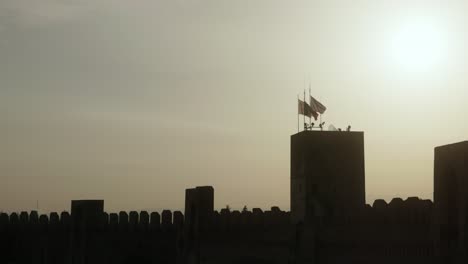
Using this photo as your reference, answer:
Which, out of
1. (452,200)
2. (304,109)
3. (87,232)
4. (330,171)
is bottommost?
(87,232)

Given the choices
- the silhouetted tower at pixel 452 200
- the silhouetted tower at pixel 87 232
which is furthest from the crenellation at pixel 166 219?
the silhouetted tower at pixel 452 200

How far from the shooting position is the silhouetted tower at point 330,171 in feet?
68.8

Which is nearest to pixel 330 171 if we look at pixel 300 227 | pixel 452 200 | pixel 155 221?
pixel 300 227

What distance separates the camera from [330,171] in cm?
2127

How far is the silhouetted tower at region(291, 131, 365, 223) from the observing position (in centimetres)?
2097

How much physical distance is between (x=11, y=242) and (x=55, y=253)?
3557 mm

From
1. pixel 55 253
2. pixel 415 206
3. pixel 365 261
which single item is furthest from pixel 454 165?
pixel 55 253

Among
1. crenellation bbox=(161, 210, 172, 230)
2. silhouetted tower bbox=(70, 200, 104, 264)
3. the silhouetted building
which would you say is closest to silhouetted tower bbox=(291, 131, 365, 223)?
the silhouetted building

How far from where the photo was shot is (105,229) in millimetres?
26438

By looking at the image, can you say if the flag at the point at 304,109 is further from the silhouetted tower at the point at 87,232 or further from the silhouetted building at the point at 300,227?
the silhouetted tower at the point at 87,232

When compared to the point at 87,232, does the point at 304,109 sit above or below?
above

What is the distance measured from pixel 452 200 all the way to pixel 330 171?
9005mm

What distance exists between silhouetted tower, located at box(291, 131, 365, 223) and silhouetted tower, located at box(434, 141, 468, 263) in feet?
27.0

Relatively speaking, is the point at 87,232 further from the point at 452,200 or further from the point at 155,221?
the point at 452,200
